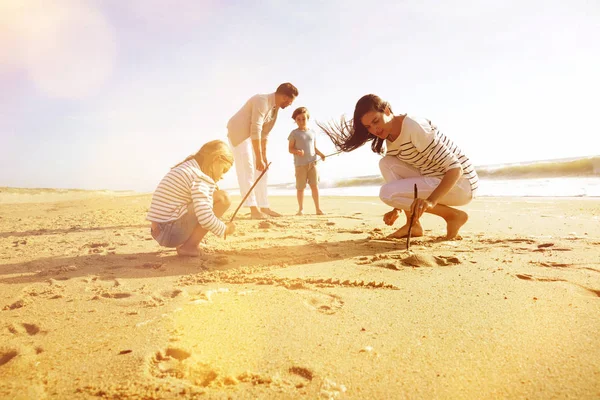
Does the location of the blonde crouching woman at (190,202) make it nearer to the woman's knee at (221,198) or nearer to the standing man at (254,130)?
the woman's knee at (221,198)

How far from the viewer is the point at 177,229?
309cm

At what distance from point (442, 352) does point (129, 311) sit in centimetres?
145

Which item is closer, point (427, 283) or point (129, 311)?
point (129, 311)

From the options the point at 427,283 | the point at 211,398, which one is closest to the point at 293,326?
the point at 211,398

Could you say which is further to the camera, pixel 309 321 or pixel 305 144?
pixel 305 144

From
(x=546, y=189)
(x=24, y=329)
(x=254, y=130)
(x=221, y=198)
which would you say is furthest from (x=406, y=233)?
(x=546, y=189)

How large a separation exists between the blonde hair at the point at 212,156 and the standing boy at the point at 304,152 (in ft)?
11.3

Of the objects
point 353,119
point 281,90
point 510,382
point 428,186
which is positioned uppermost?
point 281,90

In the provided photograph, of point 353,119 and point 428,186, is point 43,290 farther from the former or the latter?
point 428,186

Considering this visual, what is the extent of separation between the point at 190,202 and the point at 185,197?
7 cm

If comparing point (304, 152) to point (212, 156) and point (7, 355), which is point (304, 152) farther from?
point (7, 355)

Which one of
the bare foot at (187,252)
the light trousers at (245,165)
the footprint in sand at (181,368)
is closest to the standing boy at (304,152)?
the light trousers at (245,165)

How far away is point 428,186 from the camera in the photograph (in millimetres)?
3572

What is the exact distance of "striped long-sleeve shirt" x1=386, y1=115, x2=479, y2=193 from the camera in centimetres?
319
